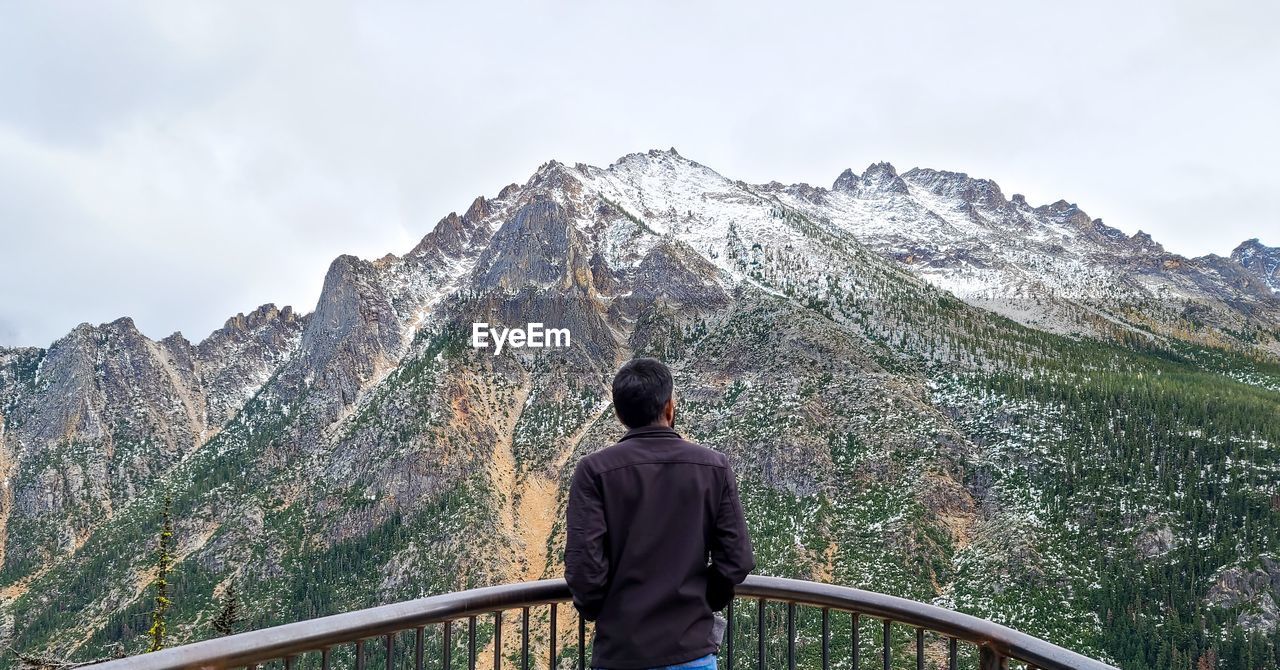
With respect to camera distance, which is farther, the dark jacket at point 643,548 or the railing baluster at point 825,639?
the railing baluster at point 825,639

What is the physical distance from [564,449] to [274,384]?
94.3m

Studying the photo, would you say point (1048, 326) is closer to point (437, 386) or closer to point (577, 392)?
point (577, 392)

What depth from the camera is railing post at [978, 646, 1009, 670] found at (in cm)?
355

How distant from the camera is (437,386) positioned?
468ft

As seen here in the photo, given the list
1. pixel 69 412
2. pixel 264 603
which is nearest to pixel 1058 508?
pixel 264 603

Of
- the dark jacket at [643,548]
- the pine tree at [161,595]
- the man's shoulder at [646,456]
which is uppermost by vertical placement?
the man's shoulder at [646,456]

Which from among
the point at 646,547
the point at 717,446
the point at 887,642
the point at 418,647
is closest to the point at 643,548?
the point at 646,547

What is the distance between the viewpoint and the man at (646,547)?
11.0 feet

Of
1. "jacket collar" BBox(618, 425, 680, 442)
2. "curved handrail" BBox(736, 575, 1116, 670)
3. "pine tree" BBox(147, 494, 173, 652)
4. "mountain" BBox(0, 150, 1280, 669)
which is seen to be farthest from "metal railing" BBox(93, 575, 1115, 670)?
"mountain" BBox(0, 150, 1280, 669)

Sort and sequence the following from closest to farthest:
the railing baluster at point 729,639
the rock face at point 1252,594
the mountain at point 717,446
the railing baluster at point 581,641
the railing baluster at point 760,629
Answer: the railing baluster at point 581,641, the railing baluster at point 760,629, the railing baluster at point 729,639, the rock face at point 1252,594, the mountain at point 717,446

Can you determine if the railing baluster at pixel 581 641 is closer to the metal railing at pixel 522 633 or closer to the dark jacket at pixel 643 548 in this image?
the metal railing at pixel 522 633

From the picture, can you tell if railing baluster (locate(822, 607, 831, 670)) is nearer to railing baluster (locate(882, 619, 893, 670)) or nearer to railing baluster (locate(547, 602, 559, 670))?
railing baluster (locate(882, 619, 893, 670))

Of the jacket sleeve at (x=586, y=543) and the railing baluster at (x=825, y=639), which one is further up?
the jacket sleeve at (x=586, y=543)

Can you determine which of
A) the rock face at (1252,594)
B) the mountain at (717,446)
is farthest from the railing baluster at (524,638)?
the rock face at (1252,594)
